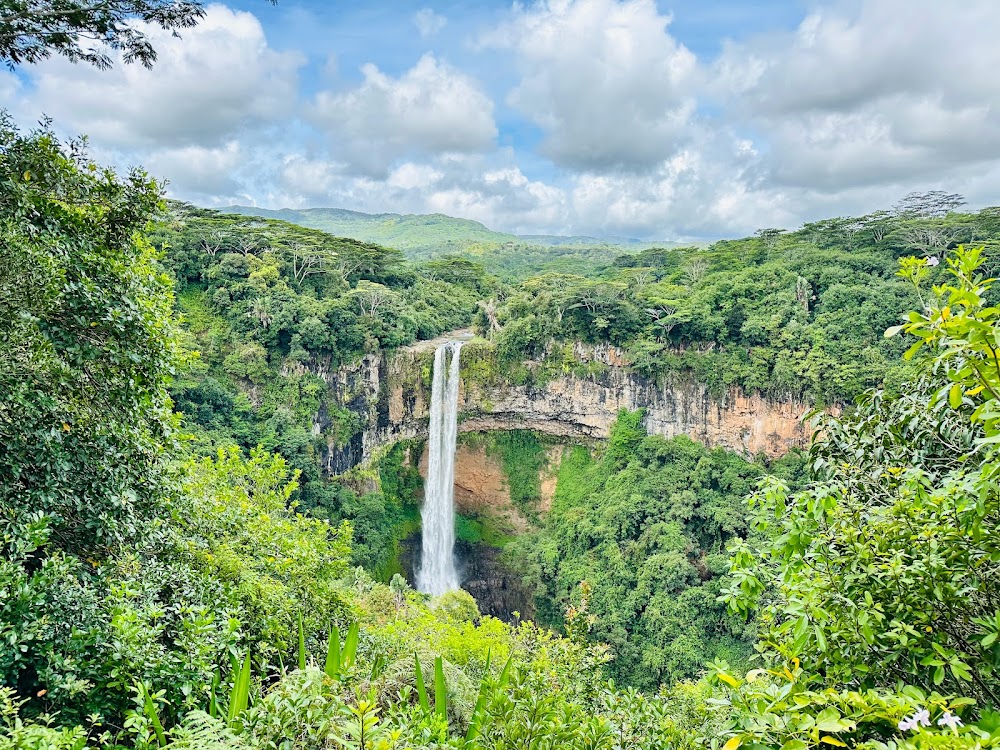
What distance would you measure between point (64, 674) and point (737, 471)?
23.3 metres

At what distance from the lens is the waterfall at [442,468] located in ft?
88.1

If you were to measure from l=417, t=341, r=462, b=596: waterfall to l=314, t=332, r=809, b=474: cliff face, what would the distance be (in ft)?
1.81

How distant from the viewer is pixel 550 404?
27.6 m

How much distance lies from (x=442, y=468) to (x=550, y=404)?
6.15 m

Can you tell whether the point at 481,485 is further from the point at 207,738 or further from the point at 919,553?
the point at 919,553

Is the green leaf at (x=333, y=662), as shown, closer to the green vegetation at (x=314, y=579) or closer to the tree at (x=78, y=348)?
the green vegetation at (x=314, y=579)

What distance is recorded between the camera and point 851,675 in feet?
7.07

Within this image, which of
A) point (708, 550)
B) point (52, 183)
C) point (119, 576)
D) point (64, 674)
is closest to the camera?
point (64, 674)

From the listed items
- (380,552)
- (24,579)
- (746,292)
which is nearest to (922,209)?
(746,292)

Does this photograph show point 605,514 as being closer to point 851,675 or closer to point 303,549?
point 303,549

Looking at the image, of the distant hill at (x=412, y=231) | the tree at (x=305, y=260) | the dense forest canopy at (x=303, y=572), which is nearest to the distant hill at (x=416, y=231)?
the distant hill at (x=412, y=231)

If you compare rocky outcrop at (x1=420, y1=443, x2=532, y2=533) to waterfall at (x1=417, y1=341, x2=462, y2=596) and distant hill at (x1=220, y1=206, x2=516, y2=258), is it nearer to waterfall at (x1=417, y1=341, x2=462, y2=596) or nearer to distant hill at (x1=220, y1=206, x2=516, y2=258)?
waterfall at (x1=417, y1=341, x2=462, y2=596)

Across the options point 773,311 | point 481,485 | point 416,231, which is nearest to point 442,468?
point 481,485

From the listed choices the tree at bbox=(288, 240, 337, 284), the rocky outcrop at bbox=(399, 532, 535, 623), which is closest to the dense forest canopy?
the rocky outcrop at bbox=(399, 532, 535, 623)
